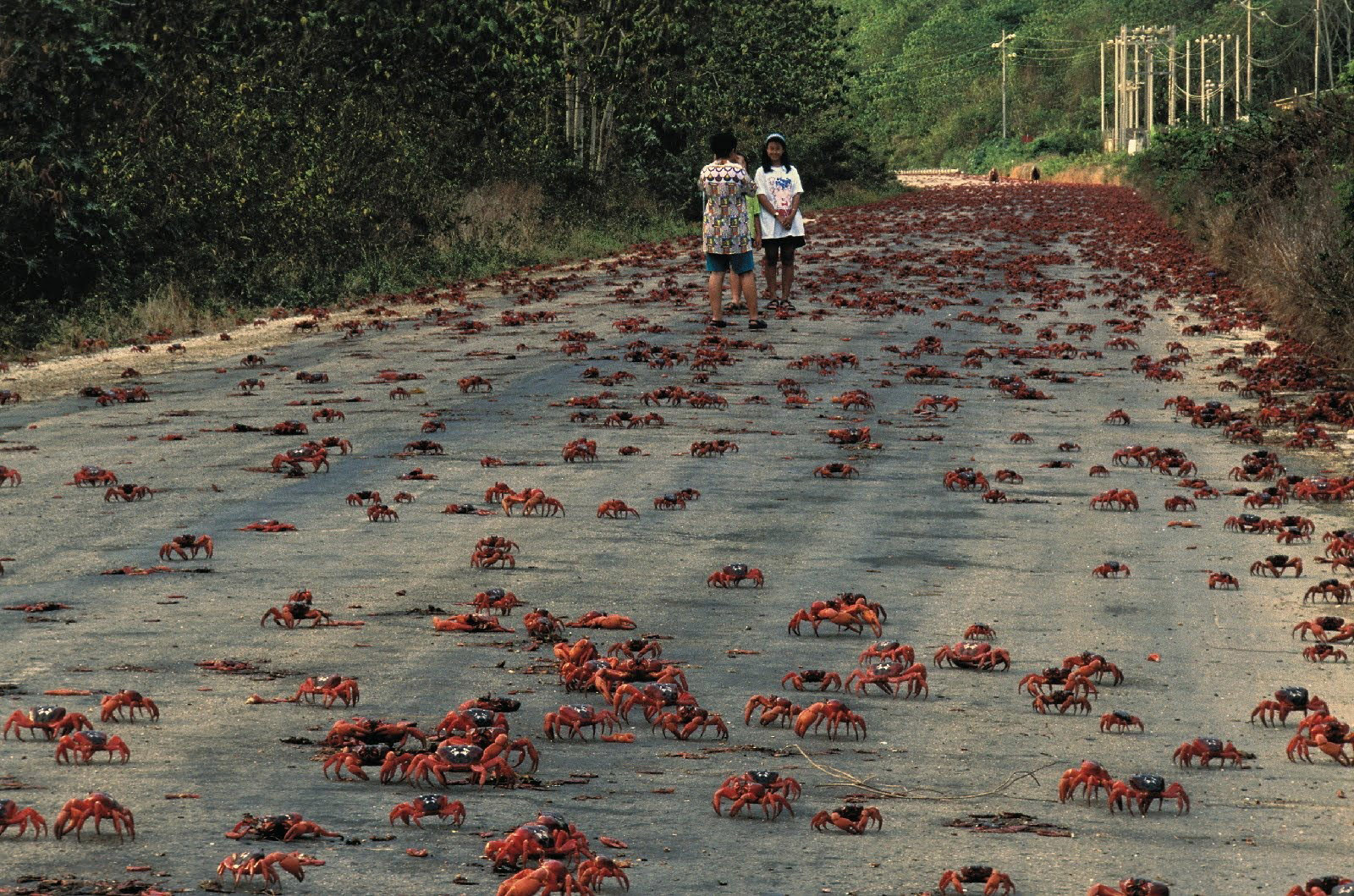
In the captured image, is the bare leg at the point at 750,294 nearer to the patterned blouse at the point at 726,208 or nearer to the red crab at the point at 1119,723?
the patterned blouse at the point at 726,208

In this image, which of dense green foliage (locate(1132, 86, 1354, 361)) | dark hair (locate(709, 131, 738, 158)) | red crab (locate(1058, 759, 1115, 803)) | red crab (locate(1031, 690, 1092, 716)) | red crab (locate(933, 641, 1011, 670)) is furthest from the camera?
dark hair (locate(709, 131, 738, 158))

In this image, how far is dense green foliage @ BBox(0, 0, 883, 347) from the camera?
76.1ft

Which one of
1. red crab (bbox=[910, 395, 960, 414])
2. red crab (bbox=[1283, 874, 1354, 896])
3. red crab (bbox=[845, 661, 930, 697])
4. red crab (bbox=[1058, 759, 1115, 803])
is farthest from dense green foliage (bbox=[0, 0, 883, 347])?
red crab (bbox=[1283, 874, 1354, 896])

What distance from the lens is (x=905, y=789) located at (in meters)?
6.46

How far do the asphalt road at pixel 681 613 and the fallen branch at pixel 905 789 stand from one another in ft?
0.08

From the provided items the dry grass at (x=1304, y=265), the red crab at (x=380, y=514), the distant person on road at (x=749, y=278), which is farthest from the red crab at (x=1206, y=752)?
the distant person on road at (x=749, y=278)

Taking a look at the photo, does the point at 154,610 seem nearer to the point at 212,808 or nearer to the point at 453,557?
the point at 453,557

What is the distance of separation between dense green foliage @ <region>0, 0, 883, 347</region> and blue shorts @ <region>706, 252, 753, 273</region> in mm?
6797

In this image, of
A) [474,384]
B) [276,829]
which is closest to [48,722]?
[276,829]

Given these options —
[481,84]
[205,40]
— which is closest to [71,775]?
[205,40]

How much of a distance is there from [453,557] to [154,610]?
1851 millimetres

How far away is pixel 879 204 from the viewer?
61625mm

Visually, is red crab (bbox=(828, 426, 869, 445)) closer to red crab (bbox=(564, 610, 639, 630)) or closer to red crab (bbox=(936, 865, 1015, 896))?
red crab (bbox=(564, 610, 639, 630))

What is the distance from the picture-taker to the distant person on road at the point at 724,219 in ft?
70.9
